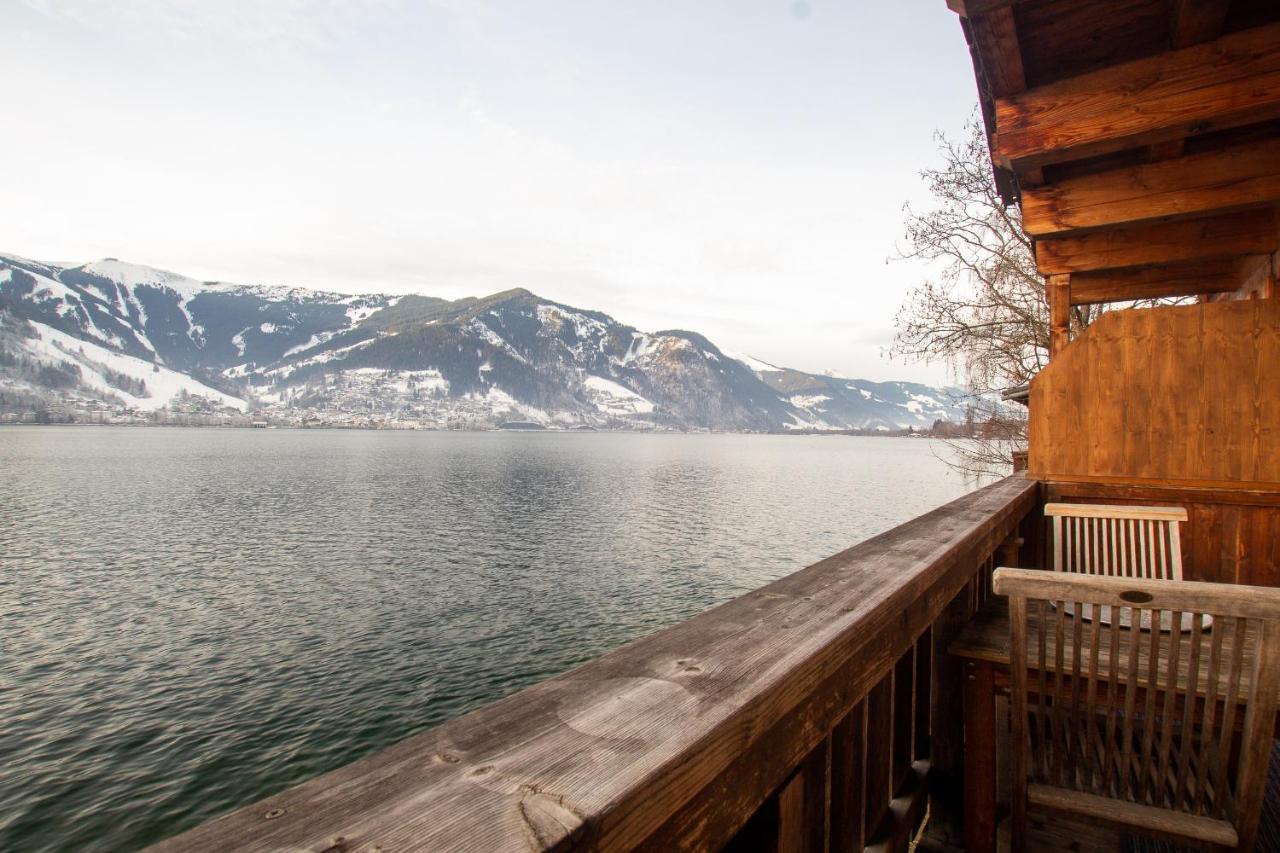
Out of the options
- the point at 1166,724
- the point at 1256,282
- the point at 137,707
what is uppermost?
the point at 1256,282

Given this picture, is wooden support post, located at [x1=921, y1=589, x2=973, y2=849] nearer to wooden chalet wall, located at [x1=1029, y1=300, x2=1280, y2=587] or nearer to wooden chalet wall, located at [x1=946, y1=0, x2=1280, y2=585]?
wooden chalet wall, located at [x1=946, y1=0, x2=1280, y2=585]

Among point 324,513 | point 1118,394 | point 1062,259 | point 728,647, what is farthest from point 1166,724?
point 324,513

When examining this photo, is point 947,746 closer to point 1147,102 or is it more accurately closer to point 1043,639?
point 1043,639

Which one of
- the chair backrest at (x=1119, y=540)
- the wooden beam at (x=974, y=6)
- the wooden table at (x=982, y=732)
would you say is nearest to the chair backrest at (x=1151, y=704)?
the wooden table at (x=982, y=732)

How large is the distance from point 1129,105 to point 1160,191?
1552 mm

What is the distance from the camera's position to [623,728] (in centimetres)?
97

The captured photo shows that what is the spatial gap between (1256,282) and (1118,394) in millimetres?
2577

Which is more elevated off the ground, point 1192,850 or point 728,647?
point 728,647

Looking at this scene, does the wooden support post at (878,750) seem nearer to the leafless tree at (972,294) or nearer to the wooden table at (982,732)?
the wooden table at (982,732)

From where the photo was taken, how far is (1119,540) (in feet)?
14.6

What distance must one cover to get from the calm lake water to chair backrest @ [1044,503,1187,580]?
9.11 m

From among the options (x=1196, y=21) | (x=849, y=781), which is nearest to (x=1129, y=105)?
(x=1196, y=21)

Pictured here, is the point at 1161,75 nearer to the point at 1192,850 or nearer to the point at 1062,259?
the point at 1062,259

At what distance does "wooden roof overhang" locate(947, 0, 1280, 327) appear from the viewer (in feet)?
11.7
